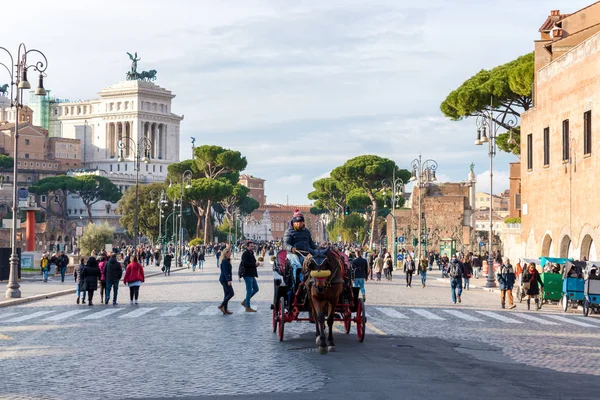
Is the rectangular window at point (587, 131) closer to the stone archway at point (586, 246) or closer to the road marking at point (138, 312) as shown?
the stone archway at point (586, 246)

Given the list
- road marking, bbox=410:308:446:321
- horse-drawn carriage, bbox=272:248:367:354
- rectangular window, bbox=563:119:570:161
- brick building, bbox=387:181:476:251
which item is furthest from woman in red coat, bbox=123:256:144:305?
brick building, bbox=387:181:476:251

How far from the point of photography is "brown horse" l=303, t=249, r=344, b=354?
1383cm

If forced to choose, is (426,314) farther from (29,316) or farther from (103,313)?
(29,316)

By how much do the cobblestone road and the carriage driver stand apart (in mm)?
1325

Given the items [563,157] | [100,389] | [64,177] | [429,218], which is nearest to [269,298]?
[563,157]

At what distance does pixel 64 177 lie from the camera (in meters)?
153

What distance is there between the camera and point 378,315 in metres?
23.0

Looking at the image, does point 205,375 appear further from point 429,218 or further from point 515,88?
point 429,218

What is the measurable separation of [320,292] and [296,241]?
5.40 feet

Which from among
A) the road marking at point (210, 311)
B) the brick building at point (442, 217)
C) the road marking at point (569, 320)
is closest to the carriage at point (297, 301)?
the road marking at point (210, 311)

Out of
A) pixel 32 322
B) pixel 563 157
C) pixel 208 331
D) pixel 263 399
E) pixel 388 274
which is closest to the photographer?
pixel 263 399

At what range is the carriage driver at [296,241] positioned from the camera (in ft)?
50.0

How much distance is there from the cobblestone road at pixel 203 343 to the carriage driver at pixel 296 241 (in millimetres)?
1325

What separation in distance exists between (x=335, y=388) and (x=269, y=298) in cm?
1960
